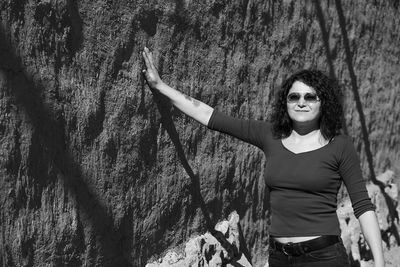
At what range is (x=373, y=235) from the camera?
8.84 ft

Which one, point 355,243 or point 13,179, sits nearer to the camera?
point 13,179

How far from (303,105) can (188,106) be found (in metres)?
0.57

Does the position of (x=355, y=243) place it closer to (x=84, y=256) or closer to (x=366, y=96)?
(x=366, y=96)

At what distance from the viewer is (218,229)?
3662mm

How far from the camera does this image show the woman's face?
112 inches

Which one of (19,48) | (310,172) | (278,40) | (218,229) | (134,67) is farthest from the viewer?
(278,40)

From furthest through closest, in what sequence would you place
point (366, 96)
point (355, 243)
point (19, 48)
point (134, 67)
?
point (366, 96) < point (355, 243) < point (134, 67) < point (19, 48)

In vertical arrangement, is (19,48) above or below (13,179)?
above

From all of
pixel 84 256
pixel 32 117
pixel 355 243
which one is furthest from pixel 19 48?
pixel 355 243

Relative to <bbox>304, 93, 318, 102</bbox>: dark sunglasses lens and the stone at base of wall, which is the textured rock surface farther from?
<bbox>304, 93, 318, 102</bbox>: dark sunglasses lens

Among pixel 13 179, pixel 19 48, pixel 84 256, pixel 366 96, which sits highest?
pixel 366 96

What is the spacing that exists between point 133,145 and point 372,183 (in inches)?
126

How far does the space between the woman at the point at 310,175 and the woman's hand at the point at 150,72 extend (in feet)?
1.39

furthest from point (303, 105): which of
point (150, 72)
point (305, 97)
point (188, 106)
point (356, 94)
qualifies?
point (356, 94)
